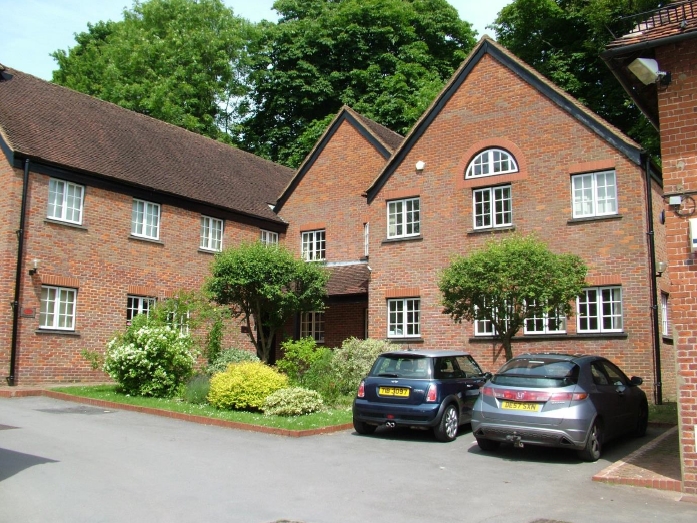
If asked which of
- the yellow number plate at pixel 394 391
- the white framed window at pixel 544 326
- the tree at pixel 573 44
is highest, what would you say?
the tree at pixel 573 44

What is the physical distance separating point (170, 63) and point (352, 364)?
29.2 meters

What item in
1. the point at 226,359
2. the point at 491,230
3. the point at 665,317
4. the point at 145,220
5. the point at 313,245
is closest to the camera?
the point at 665,317

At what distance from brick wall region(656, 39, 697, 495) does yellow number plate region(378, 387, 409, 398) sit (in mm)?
4895

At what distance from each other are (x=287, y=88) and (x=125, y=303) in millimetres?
22661

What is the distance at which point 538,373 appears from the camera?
10969mm

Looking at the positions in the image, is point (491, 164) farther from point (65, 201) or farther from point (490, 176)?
point (65, 201)

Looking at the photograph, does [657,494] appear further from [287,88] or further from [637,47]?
[287,88]

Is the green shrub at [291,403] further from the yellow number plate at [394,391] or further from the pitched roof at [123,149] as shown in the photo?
the pitched roof at [123,149]

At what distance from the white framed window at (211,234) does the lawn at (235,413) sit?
867 cm

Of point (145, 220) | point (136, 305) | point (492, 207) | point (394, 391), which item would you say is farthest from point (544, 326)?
point (145, 220)

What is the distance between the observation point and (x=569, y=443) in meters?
10.3

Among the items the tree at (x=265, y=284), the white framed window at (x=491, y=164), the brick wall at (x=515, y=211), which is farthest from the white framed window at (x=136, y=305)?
the white framed window at (x=491, y=164)

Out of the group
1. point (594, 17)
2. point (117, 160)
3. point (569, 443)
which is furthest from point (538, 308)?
point (594, 17)

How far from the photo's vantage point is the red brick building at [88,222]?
63.4ft
